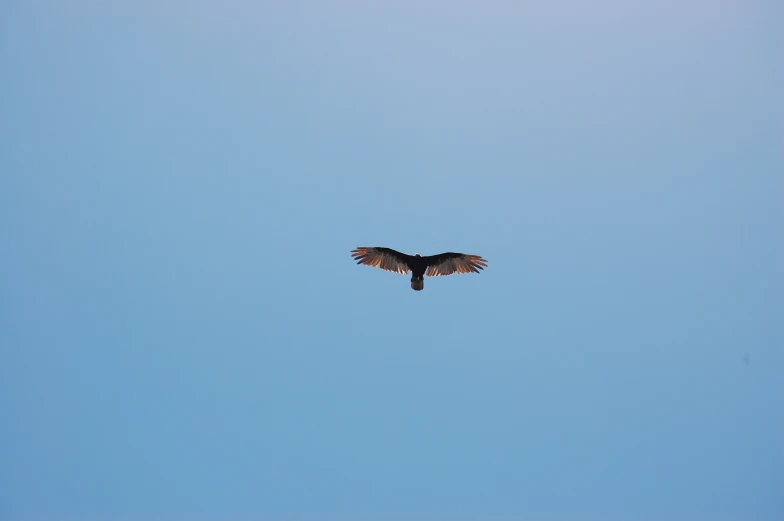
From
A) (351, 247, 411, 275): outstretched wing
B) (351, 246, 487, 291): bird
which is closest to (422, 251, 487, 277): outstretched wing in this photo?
(351, 246, 487, 291): bird

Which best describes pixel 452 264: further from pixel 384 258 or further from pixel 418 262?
pixel 384 258

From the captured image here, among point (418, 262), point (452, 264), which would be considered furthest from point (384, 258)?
point (452, 264)

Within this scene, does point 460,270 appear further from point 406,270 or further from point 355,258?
point 355,258

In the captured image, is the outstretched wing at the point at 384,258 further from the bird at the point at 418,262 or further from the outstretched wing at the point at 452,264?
the outstretched wing at the point at 452,264

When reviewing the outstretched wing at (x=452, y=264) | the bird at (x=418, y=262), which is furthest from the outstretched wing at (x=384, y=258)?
the outstretched wing at (x=452, y=264)

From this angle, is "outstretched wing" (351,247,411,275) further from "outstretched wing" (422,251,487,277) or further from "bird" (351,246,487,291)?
"outstretched wing" (422,251,487,277)

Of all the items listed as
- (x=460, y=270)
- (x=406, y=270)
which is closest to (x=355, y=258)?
(x=406, y=270)
